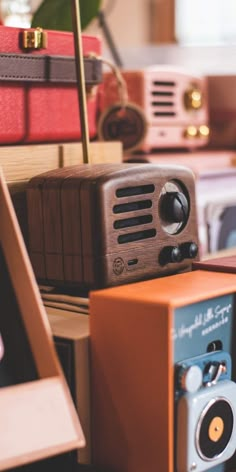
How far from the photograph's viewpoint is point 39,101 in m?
1.26

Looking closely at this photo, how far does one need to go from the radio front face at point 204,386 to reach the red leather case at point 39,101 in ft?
1.34

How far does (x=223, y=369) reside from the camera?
1.02 metres

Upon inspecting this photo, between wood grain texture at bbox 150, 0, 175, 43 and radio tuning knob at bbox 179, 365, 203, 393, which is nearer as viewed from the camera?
radio tuning knob at bbox 179, 365, 203, 393

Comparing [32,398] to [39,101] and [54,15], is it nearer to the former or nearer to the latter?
[39,101]

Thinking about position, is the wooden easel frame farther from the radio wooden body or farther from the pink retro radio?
the pink retro radio

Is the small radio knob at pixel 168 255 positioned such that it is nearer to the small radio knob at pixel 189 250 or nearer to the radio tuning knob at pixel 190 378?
the small radio knob at pixel 189 250

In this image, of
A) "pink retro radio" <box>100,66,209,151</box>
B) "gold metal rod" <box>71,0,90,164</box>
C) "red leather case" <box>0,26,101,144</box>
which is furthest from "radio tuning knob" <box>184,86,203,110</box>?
"gold metal rod" <box>71,0,90,164</box>

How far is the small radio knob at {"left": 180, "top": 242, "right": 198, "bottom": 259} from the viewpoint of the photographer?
46.4 inches

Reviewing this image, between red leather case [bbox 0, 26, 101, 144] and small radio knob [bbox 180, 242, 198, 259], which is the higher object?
red leather case [bbox 0, 26, 101, 144]

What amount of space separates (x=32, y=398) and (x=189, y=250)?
38 cm

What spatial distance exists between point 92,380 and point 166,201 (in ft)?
0.89

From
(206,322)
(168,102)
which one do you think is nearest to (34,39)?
(206,322)

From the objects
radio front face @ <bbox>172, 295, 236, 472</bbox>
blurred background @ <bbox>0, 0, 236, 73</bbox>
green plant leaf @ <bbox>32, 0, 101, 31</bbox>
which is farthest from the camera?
blurred background @ <bbox>0, 0, 236, 73</bbox>

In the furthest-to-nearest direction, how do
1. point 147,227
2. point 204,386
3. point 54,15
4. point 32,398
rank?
1. point 54,15
2. point 147,227
3. point 204,386
4. point 32,398
